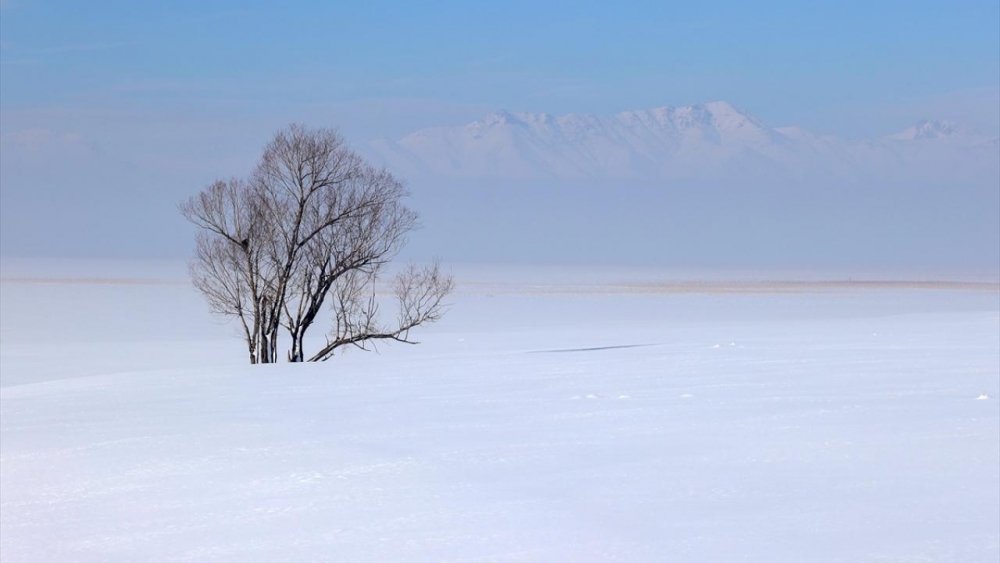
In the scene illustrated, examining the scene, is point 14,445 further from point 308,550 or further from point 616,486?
point 616,486

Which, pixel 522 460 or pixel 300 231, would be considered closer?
pixel 522 460

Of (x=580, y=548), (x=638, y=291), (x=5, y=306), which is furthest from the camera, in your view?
(x=638, y=291)

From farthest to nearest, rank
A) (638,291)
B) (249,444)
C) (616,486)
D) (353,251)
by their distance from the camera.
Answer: (638,291)
(353,251)
(249,444)
(616,486)

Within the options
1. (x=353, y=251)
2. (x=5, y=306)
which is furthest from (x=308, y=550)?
(x=5, y=306)

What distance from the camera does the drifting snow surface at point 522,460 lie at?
7230 mm

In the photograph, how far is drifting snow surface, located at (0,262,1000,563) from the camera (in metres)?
7.23

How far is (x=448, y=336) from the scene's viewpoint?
3269cm

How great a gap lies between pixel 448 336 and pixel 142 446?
72.2ft

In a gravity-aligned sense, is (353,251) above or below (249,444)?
above

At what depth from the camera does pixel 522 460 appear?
31.0ft

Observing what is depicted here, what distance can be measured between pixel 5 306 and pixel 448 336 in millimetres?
25381

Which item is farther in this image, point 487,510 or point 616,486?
point 616,486

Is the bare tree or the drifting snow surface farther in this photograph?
the bare tree

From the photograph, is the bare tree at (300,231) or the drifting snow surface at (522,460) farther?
the bare tree at (300,231)
